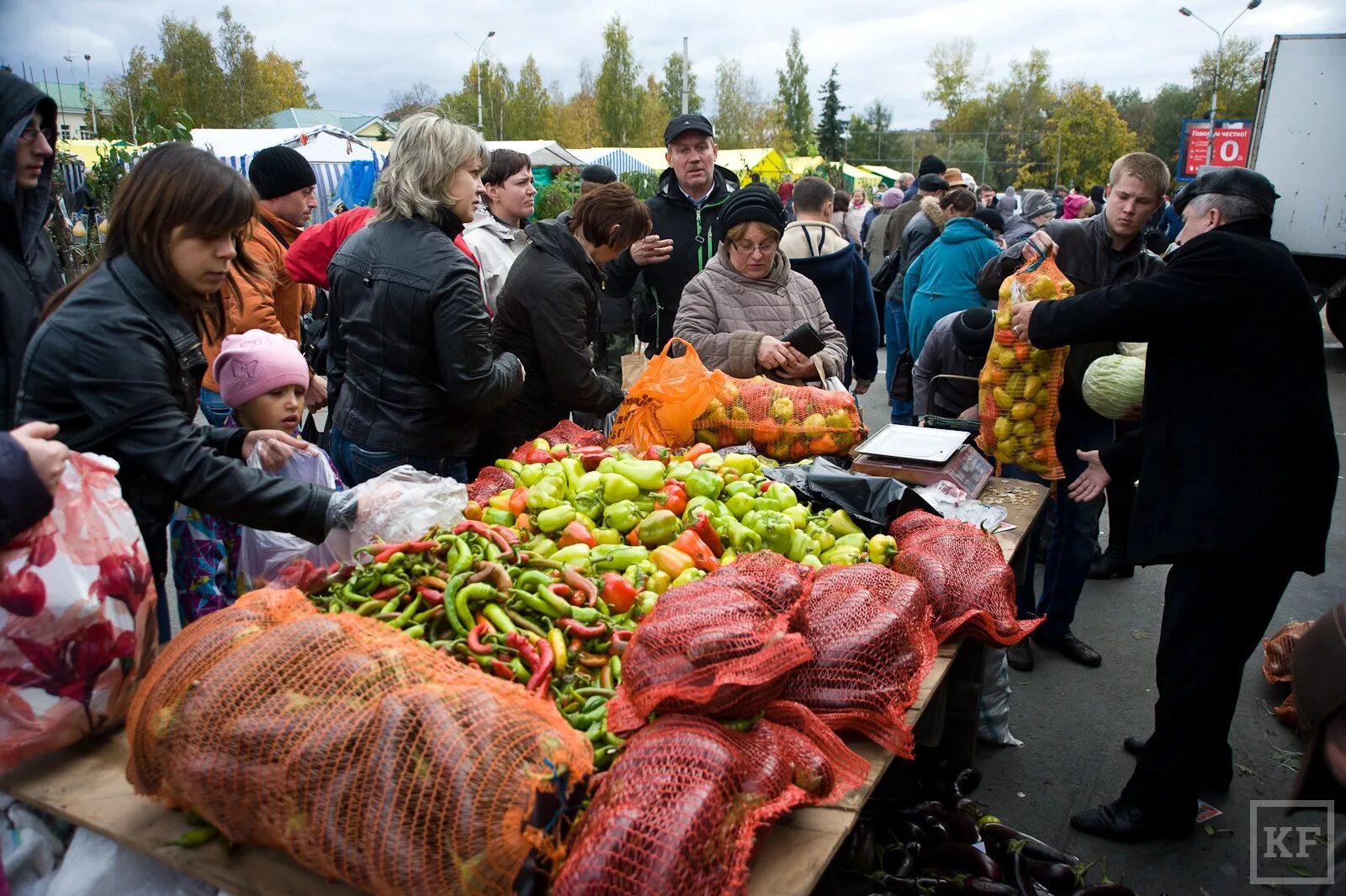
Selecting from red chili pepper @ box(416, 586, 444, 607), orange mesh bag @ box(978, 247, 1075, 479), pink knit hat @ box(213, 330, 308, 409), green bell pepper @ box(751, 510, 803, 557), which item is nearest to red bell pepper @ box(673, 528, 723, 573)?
green bell pepper @ box(751, 510, 803, 557)

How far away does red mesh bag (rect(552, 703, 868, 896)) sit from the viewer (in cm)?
152

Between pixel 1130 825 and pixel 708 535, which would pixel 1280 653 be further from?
pixel 708 535

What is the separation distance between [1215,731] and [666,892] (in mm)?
2620

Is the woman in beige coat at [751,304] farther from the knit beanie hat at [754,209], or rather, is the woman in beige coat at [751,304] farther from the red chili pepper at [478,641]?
the red chili pepper at [478,641]

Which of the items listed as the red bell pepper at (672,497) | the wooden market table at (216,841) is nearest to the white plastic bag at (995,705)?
the red bell pepper at (672,497)

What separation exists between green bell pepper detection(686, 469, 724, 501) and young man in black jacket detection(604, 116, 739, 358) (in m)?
2.36

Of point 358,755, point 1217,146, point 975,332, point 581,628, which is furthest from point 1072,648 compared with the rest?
point 1217,146

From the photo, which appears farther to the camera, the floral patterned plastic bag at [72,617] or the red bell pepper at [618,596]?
the red bell pepper at [618,596]

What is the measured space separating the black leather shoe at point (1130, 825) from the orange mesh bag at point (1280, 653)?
1.51 m

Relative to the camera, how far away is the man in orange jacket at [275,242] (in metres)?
4.29

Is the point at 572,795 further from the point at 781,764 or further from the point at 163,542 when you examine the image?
the point at 163,542

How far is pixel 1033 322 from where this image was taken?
3.62 meters

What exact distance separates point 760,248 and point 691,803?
3482mm

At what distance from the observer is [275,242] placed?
15.5 ft
